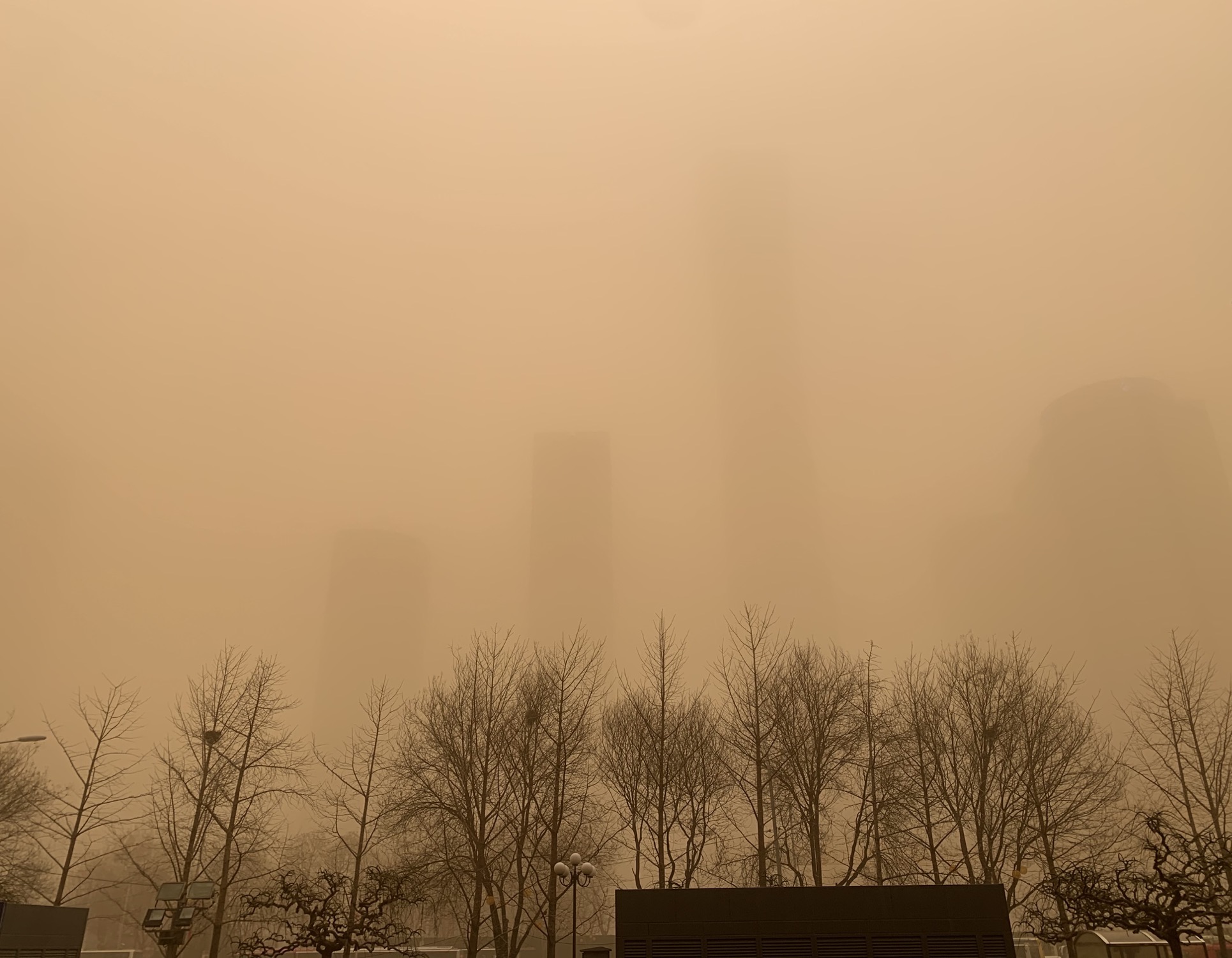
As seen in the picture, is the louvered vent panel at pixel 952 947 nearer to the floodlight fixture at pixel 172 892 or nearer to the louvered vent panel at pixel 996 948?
the louvered vent panel at pixel 996 948

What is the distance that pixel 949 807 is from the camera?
3656cm

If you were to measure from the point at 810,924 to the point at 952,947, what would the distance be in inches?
130

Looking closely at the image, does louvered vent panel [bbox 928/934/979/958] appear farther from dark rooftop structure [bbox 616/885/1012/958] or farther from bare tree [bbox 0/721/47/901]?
bare tree [bbox 0/721/47/901]

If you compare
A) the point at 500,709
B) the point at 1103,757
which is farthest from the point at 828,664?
the point at 500,709

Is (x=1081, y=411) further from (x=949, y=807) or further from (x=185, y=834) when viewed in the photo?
(x=185, y=834)

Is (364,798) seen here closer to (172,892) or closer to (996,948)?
(172,892)

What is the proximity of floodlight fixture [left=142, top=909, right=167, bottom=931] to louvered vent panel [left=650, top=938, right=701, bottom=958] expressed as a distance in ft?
54.8

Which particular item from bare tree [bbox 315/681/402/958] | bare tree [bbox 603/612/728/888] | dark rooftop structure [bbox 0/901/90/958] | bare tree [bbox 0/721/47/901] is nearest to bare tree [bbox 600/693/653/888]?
bare tree [bbox 603/612/728/888]

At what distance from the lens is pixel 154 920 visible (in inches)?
1129

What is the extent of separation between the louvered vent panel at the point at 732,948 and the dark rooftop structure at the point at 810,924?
1 centimetres

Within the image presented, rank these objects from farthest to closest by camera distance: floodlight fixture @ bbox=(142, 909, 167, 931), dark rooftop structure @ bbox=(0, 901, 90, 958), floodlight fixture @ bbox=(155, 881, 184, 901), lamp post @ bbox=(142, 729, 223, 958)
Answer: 1. lamp post @ bbox=(142, 729, 223, 958)
2. floodlight fixture @ bbox=(155, 881, 184, 901)
3. floodlight fixture @ bbox=(142, 909, 167, 931)
4. dark rooftop structure @ bbox=(0, 901, 90, 958)

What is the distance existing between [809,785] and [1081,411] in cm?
6967

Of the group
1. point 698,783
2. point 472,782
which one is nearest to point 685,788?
point 698,783

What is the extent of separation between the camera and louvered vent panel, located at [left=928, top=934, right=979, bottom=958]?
20844mm
